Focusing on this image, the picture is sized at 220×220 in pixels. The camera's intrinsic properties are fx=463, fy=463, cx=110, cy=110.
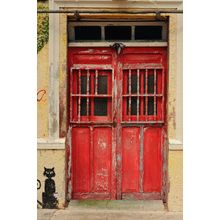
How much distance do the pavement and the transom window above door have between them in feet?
8.04

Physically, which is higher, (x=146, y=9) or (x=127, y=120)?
(x=146, y=9)

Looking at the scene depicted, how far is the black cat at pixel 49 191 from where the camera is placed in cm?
674

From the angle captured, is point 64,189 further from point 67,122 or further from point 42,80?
point 42,80

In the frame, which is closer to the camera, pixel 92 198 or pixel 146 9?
pixel 146 9

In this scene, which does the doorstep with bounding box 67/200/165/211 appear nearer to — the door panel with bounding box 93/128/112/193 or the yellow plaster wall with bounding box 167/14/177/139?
the door panel with bounding box 93/128/112/193

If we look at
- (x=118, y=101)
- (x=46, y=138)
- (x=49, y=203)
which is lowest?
(x=49, y=203)

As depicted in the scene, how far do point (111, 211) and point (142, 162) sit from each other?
88cm

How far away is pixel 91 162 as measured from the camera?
702cm

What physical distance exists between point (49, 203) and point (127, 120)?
1.69 m

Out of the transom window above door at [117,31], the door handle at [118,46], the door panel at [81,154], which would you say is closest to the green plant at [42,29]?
the transom window above door at [117,31]

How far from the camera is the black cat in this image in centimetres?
674

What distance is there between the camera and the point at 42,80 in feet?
22.1

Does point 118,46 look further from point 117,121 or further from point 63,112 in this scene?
point 63,112

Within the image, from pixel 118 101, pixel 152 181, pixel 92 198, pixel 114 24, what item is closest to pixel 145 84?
pixel 118 101
